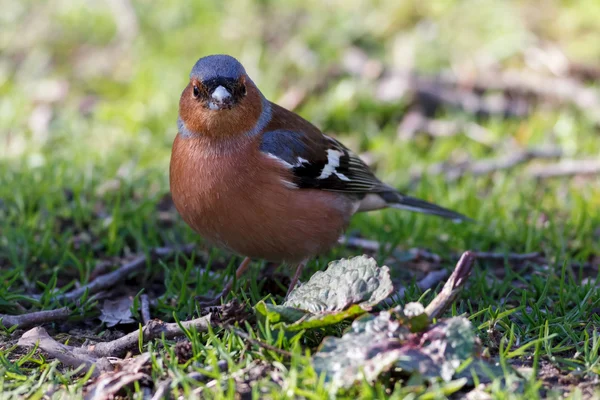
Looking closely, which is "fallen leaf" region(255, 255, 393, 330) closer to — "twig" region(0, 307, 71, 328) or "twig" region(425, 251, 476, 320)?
"twig" region(425, 251, 476, 320)

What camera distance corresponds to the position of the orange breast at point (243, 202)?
4.38 m

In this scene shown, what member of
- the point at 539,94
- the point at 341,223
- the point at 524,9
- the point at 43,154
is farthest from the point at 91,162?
the point at 524,9

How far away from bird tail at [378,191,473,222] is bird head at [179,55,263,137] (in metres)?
1.41

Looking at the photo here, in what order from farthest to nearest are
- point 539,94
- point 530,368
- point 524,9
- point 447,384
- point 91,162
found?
point 524,9, point 539,94, point 91,162, point 530,368, point 447,384

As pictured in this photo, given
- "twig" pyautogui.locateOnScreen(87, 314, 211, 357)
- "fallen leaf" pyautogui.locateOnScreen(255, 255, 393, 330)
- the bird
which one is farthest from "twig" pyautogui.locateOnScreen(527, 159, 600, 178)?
"twig" pyautogui.locateOnScreen(87, 314, 211, 357)

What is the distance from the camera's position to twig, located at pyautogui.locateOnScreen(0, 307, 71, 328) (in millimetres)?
4043

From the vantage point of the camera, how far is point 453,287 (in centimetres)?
343

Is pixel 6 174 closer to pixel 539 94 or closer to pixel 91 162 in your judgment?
pixel 91 162

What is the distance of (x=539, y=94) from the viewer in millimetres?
8094

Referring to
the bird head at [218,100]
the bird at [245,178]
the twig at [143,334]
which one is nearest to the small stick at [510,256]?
the bird at [245,178]

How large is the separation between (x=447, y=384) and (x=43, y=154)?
16.3ft

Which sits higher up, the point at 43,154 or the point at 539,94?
the point at 539,94

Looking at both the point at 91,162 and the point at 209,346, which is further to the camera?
the point at 91,162

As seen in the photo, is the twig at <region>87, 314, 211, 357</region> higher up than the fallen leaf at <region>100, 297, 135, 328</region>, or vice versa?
the twig at <region>87, 314, 211, 357</region>
